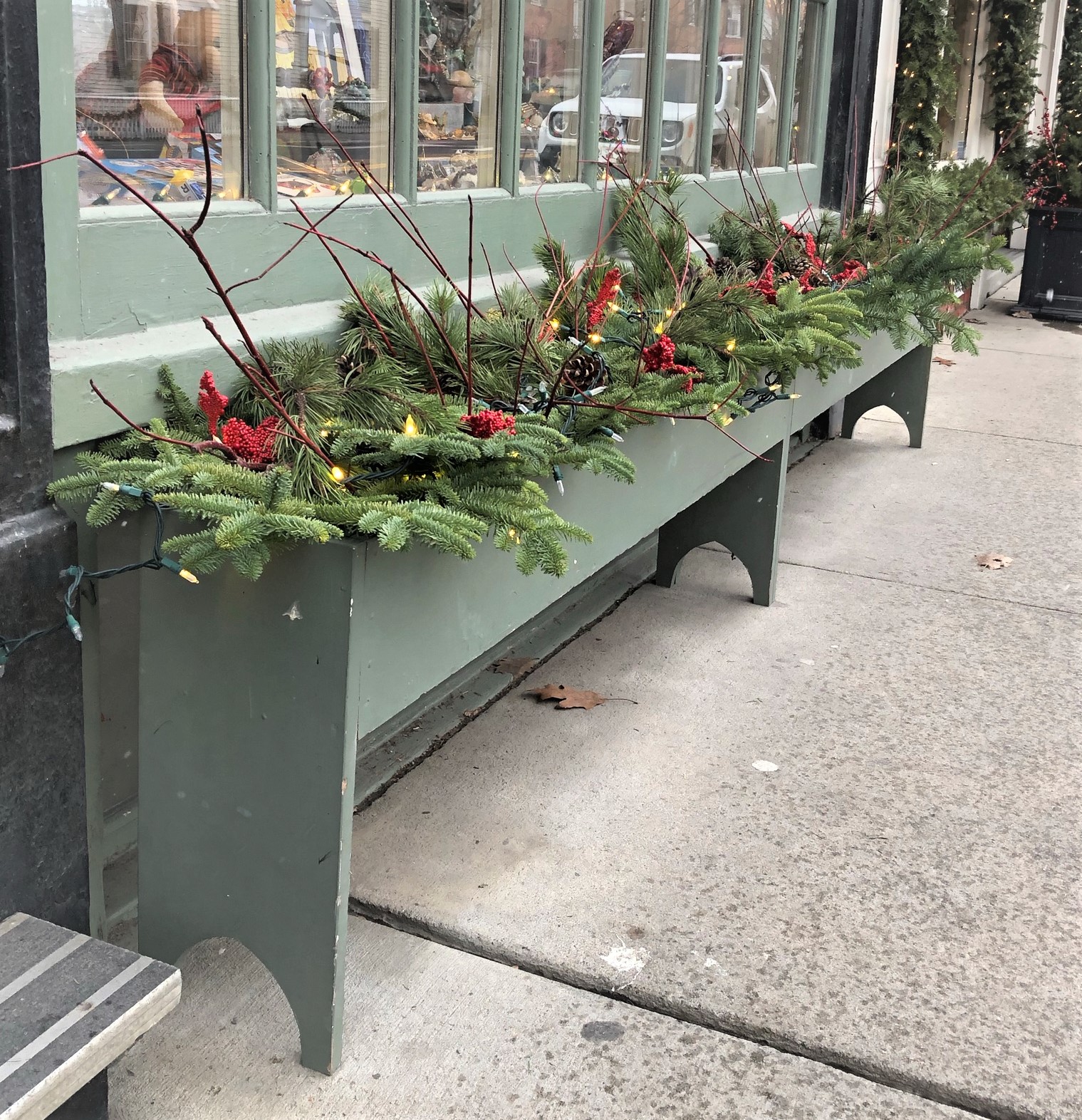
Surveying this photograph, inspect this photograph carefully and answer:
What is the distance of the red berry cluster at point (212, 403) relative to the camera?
7.37 feet

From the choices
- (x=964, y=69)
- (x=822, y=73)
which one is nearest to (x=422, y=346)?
(x=822, y=73)

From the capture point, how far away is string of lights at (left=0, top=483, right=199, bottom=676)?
201 cm

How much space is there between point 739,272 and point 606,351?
4.74ft

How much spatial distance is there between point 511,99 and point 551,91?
12.7 inches

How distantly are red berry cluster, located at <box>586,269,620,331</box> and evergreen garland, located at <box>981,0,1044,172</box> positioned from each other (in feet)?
31.0

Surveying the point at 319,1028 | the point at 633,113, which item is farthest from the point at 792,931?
the point at 633,113

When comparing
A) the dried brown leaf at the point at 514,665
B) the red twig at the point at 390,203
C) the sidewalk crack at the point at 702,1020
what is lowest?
the sidewalk crack at the point at 702,1020

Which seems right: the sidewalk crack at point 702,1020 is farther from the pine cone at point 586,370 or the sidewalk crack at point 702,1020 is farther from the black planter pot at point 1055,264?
the black planter pot at point 1055,264

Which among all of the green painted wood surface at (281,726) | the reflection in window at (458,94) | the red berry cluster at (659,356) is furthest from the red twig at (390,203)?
the green painted wood surface at (281,726)

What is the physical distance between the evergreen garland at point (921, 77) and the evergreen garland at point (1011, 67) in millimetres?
3335

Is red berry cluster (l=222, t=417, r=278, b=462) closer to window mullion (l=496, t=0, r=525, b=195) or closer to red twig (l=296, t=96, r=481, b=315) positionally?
red twig (l=296, t=96, r=481, b=315)

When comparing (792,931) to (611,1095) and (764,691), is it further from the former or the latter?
(764,691)

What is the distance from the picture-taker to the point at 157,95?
2.46 meters

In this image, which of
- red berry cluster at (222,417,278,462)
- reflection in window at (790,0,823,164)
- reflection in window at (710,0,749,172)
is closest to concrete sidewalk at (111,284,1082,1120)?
red berry cluster at (222,417,278,462)
